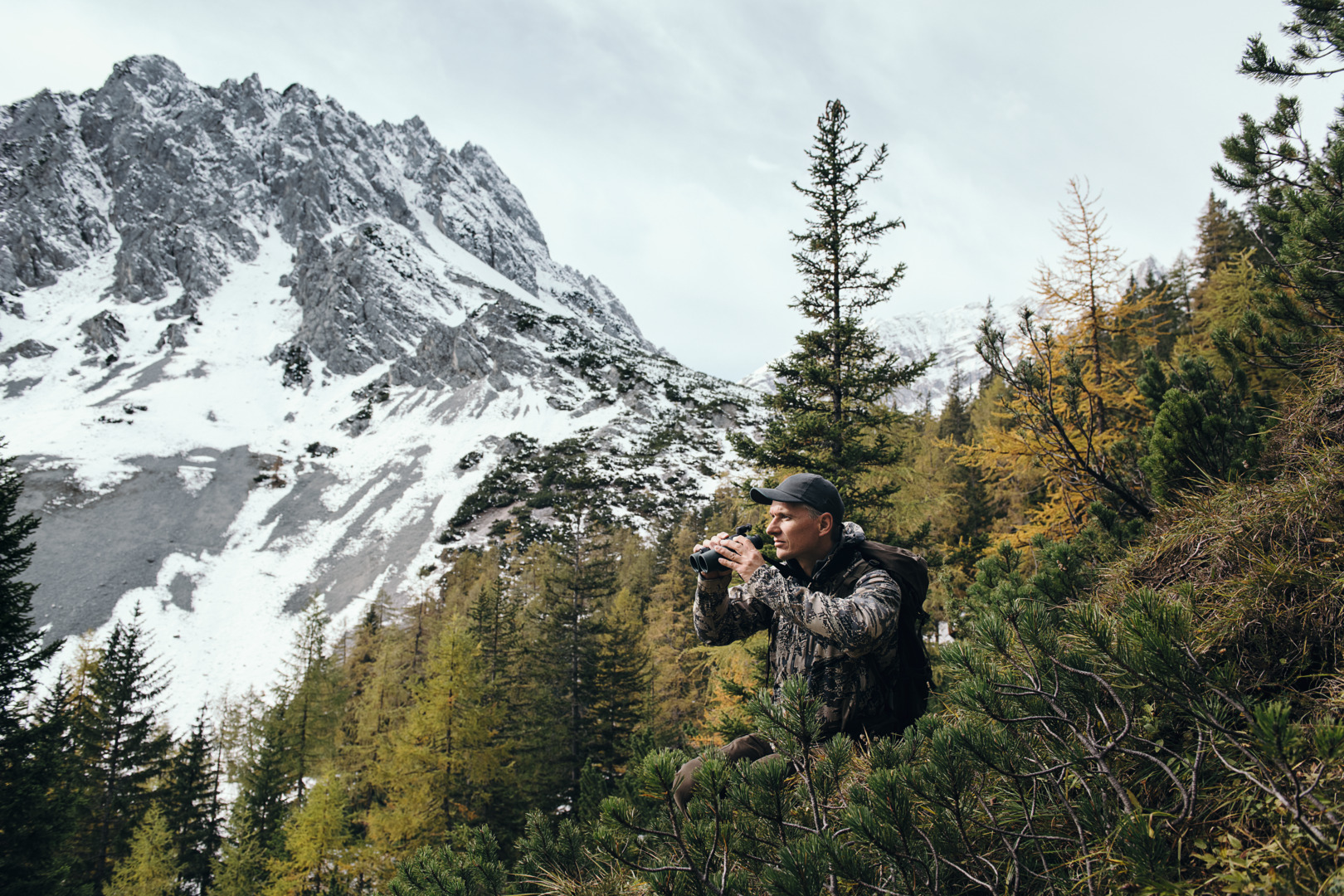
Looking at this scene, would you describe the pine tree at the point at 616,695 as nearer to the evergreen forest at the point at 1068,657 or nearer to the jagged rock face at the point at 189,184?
the evergreen forest at the point at 1068,657

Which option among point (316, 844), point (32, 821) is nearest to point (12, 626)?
point (32, 821)

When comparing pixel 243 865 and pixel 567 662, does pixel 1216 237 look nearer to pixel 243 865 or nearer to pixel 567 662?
pixel 567 662

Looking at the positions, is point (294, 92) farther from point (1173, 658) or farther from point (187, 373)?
point (1173, 658)

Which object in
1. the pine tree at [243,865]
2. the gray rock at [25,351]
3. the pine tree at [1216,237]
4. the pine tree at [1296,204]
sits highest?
the gray rock at [25,351]

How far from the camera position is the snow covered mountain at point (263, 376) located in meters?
48.0

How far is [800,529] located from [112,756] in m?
23.6

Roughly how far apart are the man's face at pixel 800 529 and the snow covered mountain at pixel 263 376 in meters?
40.3

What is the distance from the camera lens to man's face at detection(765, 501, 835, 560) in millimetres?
2633

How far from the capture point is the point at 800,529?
2.63m

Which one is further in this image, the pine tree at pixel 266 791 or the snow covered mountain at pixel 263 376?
the snow covered mountain at pixel 263 376

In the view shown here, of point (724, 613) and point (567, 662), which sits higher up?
point (724, 613)

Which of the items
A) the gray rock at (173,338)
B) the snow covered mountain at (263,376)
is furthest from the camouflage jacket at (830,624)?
the gray rock at (173,338)

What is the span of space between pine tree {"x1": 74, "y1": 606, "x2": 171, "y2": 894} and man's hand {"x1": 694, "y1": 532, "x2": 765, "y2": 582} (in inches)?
823

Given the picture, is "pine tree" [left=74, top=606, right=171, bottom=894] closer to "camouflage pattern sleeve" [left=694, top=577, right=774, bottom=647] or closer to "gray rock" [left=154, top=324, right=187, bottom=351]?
"camouflage pattern sleeve" [left=694, top=577, right=774, bottom=647]
